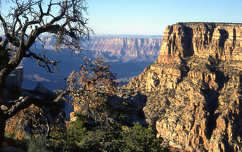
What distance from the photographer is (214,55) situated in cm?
16788

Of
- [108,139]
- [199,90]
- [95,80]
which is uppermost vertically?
[95,80]

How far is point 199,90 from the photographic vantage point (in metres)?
138

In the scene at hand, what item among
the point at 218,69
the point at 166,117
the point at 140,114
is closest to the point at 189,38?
the point at 218,69

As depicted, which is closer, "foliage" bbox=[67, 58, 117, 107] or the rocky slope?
"foliage" bbox=[67, 58, 117, 107]

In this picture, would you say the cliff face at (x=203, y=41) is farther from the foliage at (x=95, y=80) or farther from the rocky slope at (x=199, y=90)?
the foliage at (x=95, y=80)

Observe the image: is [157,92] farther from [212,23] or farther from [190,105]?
[212,23]

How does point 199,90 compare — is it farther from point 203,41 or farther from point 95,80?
point 95,80

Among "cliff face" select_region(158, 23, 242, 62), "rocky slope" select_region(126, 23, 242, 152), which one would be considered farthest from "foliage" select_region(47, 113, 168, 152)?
"cliff face" select_region(158, 23, 242, 62)

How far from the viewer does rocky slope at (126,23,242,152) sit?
124m

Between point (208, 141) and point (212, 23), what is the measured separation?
340ft

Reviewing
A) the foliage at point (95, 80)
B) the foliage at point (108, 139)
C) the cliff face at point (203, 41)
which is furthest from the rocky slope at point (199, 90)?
the foliage at point (95, 80)

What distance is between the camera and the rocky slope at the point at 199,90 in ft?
406

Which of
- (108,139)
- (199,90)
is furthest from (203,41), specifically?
(108,139)

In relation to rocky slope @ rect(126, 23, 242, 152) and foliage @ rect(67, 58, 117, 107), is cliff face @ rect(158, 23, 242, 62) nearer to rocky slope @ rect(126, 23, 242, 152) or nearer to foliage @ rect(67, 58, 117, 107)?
rocky slope @ rect(126, 23, 242, 152)
